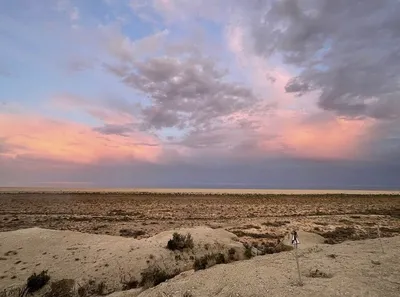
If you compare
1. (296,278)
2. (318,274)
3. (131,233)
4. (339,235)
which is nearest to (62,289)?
(296,278)

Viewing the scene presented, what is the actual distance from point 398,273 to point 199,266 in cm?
784

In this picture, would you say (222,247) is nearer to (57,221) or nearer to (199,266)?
(199,266)

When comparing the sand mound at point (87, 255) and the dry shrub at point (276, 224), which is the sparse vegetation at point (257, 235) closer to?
the dry shrub at point (276, 224)

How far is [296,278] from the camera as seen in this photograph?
39.5ft

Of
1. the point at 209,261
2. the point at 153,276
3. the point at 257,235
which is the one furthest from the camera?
the point at 257,235

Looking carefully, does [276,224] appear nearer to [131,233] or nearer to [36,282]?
[131,233]

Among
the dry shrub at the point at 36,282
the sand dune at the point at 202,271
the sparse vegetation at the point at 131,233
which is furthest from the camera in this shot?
the sparse vegetation at the point at 131,233

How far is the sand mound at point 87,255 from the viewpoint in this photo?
A: 48.4 feet

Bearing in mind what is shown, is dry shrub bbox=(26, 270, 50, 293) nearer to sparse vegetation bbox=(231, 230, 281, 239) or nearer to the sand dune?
the sand dune

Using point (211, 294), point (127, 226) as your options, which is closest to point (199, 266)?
point (211, 294)

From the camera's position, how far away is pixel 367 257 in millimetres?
14969

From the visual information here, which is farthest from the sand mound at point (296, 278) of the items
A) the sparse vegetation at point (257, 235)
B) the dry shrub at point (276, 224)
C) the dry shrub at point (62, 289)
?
the dry shrub at point (276, 224)

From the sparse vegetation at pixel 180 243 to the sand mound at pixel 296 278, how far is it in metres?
4.19

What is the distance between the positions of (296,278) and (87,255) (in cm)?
1035
